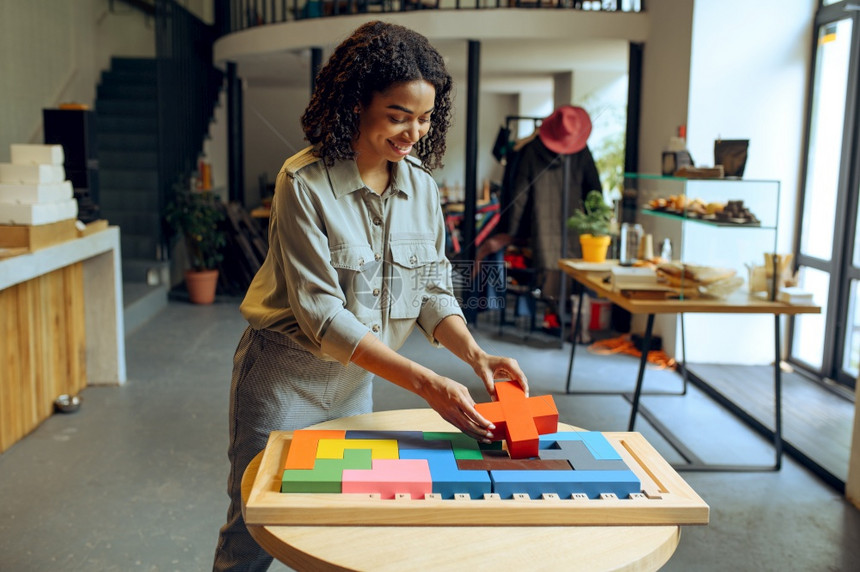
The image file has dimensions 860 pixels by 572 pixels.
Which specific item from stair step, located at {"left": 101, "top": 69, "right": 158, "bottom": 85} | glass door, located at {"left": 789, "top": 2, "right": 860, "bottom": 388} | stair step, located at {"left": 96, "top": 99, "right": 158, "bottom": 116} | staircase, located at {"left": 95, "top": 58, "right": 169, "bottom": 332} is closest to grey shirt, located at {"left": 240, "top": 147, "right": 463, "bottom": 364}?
glass door, located at {"left": 789, "top": 2, "right": 860, "bottom": 388}

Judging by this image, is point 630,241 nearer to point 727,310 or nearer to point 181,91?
point 727,310

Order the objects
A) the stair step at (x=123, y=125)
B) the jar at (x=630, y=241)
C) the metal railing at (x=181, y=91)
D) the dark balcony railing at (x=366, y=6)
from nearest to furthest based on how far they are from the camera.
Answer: the jar at (x=630, y=241), the dark balcony railing at (x=366, y=6), the metal railing at (x=181, y=91), the stair step at (x=123, y=125)

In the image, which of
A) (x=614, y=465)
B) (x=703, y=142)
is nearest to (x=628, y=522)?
(x=614, y=465)

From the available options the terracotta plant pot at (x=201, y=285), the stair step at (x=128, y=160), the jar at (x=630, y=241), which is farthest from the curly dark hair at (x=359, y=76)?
the stair step at (x=128, y=160)

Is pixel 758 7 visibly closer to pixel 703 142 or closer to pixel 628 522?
pixel 703 142

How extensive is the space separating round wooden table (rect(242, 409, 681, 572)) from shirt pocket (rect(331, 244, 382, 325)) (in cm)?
51

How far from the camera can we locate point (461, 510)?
1202 mm

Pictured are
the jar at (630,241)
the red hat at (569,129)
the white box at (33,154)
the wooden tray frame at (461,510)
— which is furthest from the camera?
the red hat at (569,129)

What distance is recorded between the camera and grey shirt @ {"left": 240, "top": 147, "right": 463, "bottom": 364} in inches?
58.2

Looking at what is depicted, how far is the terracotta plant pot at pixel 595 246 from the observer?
463 cm

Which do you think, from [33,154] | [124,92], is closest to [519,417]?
[33,154]

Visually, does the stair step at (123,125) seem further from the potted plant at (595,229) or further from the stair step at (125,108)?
the potted plant at (595,229)

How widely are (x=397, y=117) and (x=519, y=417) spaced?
61 cm

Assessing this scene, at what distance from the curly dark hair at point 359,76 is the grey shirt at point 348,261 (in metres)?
0.05
